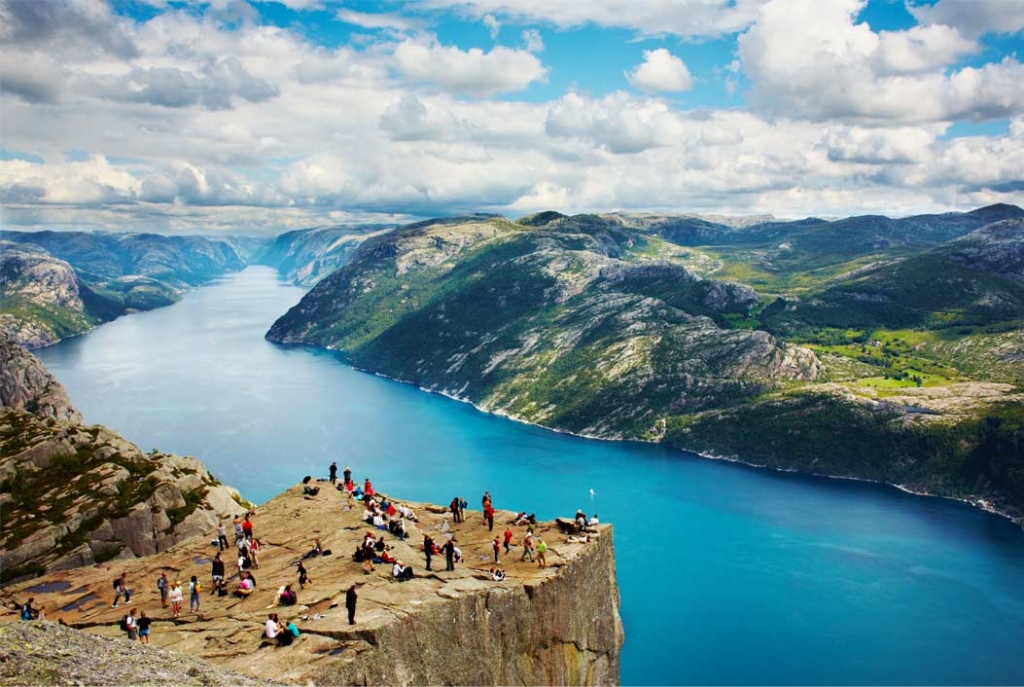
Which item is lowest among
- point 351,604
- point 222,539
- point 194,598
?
point 222,539

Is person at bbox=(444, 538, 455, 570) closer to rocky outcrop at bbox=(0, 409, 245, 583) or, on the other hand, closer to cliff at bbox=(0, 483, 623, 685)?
cliff at bbox=(0, 483, 623, 685)

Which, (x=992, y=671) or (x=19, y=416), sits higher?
(x=19, y=416)

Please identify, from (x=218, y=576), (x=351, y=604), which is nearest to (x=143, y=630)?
(x=218, y=576)

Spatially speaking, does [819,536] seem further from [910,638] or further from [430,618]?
[430,618]

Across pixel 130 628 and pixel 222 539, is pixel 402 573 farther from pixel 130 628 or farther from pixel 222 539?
pixel 222 539

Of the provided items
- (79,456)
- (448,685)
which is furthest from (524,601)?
(79,456)

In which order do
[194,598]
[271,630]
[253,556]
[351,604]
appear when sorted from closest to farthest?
1. [271,630]
2. [351,604]
3. [194,598]
4. [253,556]

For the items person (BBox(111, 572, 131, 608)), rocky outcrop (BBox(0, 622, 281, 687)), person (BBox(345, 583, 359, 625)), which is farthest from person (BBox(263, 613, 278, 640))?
person (BBox(111, 572, 131, 608))
